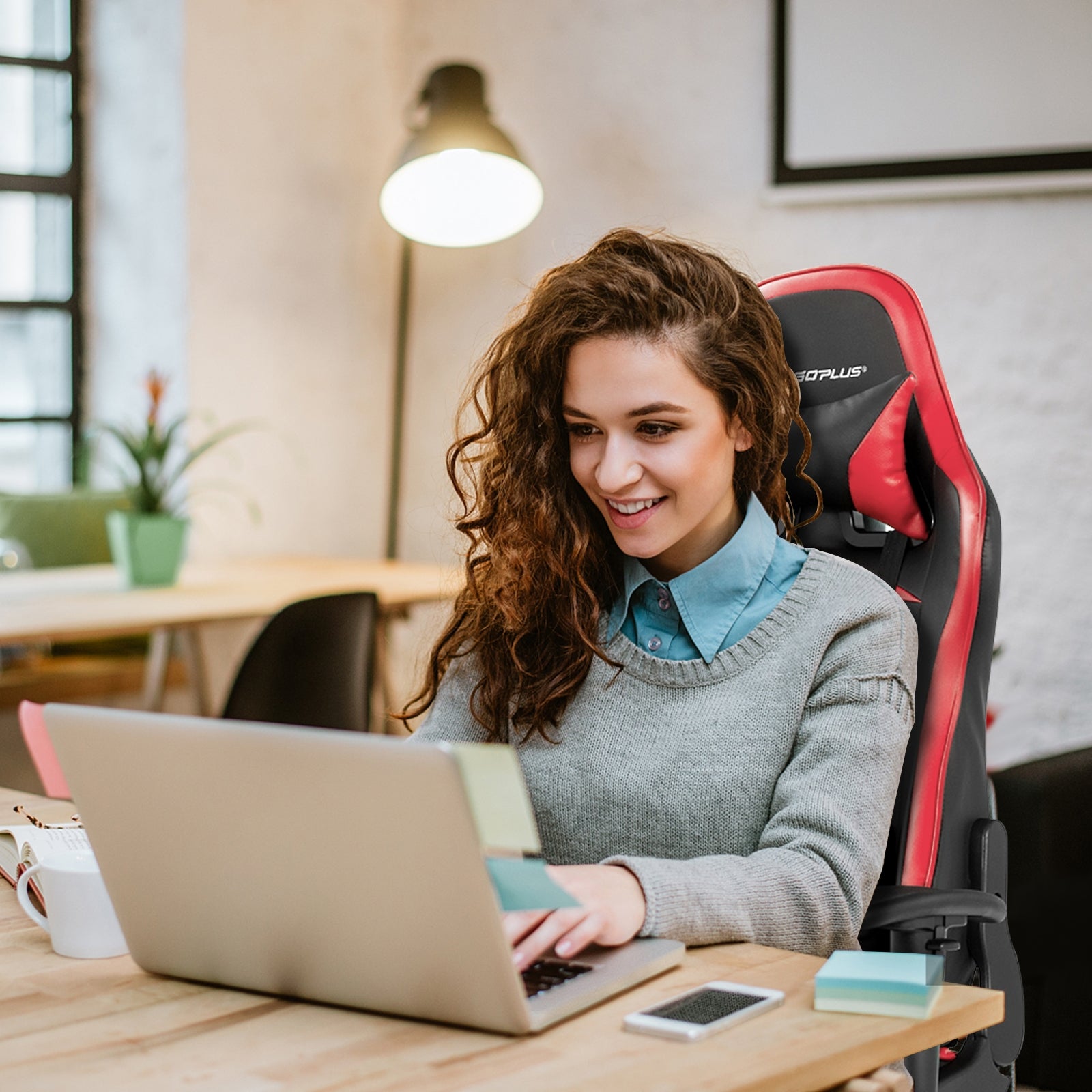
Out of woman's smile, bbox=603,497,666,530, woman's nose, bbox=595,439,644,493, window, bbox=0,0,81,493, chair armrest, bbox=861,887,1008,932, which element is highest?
window, bbox=0,0,81,493

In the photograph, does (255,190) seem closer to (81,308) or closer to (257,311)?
(257,311)

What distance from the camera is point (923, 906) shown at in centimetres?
123

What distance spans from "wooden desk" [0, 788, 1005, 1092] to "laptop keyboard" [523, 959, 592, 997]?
0.04m

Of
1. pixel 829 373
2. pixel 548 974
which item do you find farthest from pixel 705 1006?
pixel 829 373

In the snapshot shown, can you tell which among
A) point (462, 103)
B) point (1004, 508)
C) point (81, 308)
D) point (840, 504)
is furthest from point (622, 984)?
point (81, 308)

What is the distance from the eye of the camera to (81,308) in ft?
13.0

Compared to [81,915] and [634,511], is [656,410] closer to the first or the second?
[634,511]

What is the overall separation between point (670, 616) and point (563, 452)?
22 cm

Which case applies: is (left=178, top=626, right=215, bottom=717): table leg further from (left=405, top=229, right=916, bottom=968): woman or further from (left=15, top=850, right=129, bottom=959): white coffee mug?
(left=15, top=850, right=129, bottom=959): white coffee mug

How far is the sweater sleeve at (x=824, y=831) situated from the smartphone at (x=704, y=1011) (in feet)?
0.36

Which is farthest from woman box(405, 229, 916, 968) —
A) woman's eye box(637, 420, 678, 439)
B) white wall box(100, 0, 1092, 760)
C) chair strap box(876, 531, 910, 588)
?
white wall box(100, 0, 1092, 760)

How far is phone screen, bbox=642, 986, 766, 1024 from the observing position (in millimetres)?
859

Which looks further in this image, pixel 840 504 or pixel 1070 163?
pixel 1070 163

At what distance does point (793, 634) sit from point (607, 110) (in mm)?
2614
